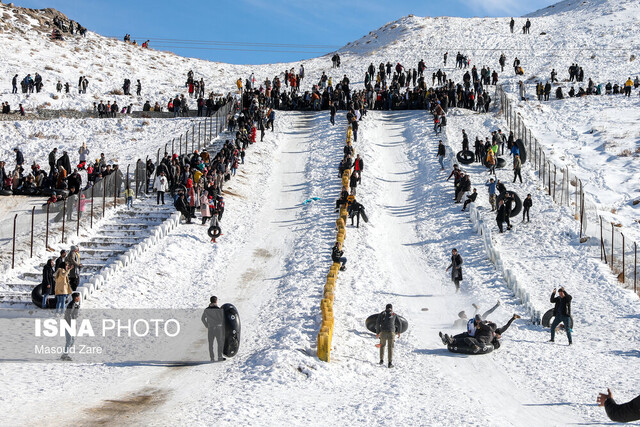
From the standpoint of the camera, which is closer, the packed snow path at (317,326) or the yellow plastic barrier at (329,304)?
the packed snow path at (317,326)

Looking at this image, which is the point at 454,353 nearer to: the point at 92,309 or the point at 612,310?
the point at 612,310

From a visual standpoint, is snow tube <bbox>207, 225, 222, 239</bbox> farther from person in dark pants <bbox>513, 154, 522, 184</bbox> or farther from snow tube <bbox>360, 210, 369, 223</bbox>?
person in dark pants <bbox>513, 154, 522, 184</bbox>

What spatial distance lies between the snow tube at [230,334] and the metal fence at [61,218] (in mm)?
8595

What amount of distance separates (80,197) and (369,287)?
34.4 feet

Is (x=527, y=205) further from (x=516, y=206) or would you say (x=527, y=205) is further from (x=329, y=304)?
(x=329, y=304)

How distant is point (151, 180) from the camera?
32.4m

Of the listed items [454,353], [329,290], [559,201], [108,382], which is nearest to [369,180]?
[559,201]

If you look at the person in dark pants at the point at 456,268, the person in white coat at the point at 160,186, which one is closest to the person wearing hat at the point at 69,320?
the person in dark pants at the point at 456,268

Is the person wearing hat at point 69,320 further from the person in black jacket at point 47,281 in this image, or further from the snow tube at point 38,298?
the snow tube at point 38,298

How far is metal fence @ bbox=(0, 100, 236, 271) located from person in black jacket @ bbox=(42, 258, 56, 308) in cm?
357

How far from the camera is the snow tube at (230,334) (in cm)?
1589

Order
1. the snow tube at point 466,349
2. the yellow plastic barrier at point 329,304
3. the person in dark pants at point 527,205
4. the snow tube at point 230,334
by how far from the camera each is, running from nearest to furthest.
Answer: the snow tube at point 230,334 < the yellow plastic barrier at point 329,304 < the snow tube at point 466,349 < the person in dark pants at point 527,205

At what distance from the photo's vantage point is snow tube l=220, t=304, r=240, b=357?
15.9m

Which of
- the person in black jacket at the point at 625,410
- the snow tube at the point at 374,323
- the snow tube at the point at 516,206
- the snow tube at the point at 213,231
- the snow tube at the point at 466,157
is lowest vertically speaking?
the snow tube at the point at 374,323
